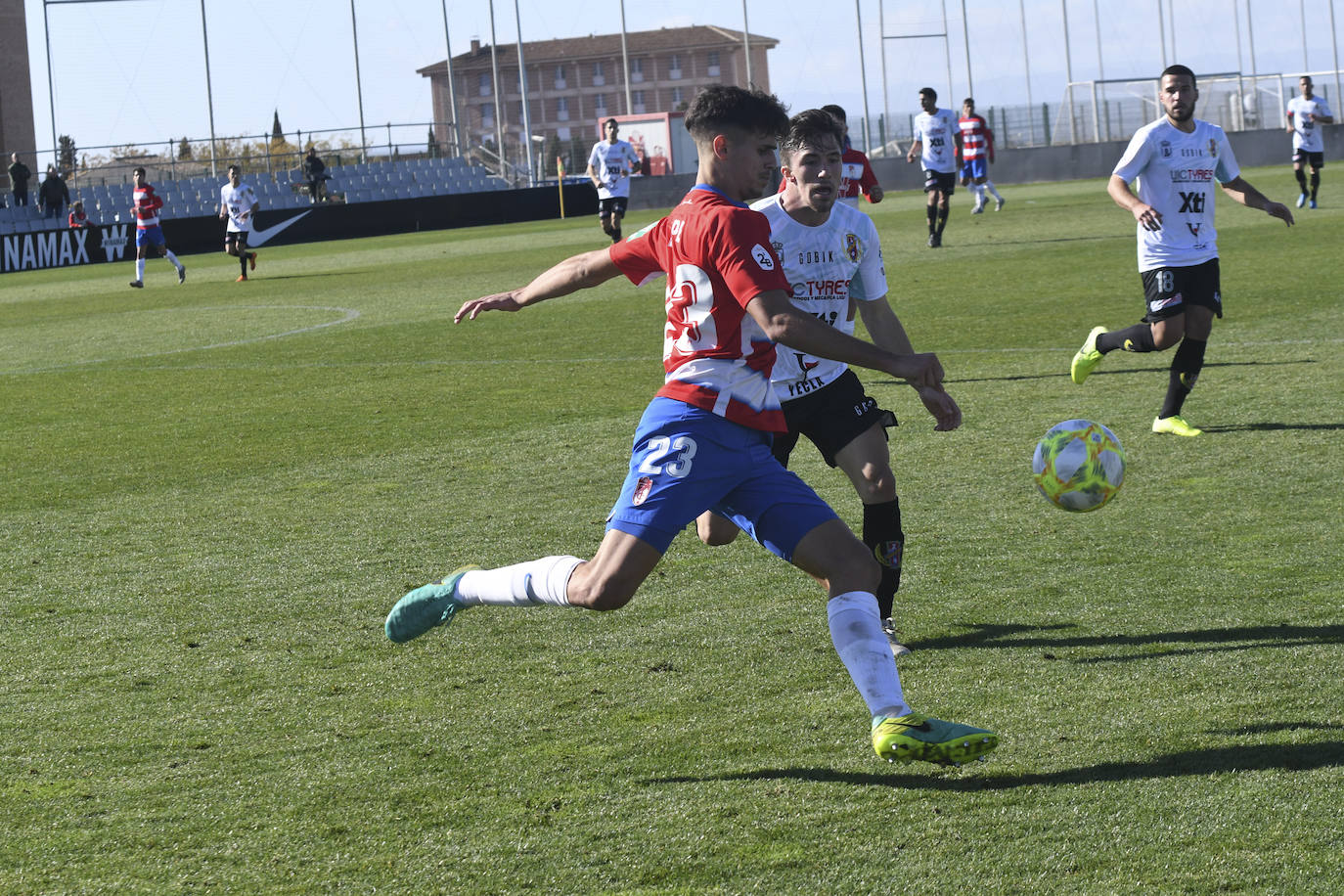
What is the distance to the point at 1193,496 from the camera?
7191 millimetres

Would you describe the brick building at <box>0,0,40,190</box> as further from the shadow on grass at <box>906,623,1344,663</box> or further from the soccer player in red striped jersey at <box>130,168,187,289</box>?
the shadow on grass at <box>906,623,1344,663</box>

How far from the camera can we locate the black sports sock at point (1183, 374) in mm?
8852

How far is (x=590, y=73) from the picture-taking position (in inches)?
5625

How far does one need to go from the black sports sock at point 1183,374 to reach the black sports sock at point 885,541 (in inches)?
161

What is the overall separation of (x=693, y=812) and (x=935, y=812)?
1.95 feet

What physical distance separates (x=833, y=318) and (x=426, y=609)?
5.86ft

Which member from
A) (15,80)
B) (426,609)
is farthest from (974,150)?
(15,80)

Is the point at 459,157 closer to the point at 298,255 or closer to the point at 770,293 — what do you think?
the point at 298,255

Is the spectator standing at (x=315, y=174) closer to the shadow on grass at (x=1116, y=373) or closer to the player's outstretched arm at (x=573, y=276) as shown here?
the shadow on grass at (x=1116, y=373)

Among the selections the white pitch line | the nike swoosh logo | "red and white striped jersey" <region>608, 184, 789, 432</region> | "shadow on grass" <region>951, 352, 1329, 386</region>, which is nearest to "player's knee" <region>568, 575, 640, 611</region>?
"red and white striped jersey" <region>608, 184, 789, 432</region>

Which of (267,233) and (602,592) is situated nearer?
(602,592)

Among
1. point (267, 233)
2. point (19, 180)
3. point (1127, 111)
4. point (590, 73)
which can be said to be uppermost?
point (590, 73)

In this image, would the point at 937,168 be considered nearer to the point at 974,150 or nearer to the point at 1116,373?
the point at 974,150

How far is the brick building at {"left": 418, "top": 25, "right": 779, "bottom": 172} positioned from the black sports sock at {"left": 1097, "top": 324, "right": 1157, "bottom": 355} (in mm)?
119293
